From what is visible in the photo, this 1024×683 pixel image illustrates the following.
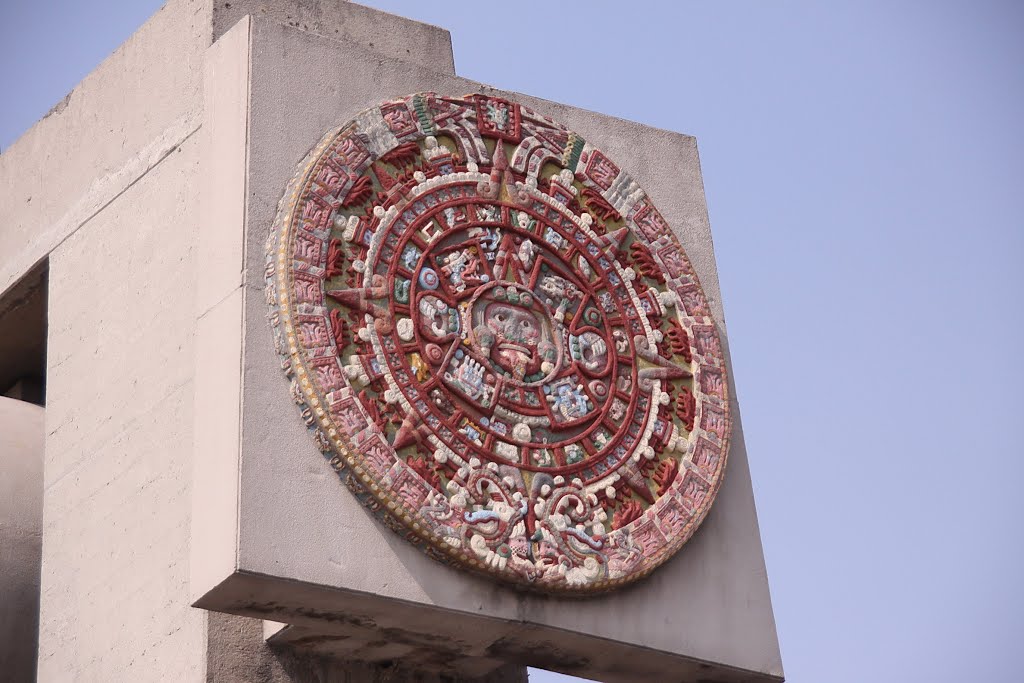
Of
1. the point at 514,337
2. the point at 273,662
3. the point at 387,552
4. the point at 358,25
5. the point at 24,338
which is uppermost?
the point at 358,25

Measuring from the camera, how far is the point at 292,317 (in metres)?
14.7

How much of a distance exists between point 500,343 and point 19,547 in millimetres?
4551

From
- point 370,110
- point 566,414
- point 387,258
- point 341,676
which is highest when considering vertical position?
point 370,110

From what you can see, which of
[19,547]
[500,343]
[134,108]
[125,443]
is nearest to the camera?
[500,343]

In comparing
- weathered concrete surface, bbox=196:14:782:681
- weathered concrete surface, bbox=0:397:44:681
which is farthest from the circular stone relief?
weathered concrete surface, bbox=0:397:44:681

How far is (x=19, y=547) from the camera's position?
1770 centimetres

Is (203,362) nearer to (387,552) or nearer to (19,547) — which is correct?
(387,552)

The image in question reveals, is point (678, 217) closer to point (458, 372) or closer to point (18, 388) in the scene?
point (458, 372)

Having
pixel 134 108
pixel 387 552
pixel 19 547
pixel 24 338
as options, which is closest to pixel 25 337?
pixel 24 338

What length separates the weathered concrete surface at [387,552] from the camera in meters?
14.1

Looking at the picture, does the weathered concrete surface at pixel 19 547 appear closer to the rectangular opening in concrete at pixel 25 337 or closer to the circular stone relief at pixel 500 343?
the rectangular opening in concrete at pixel 25 337

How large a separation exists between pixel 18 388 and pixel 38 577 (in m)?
2.85

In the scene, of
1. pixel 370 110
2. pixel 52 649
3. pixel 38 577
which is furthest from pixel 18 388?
pixel 370 110

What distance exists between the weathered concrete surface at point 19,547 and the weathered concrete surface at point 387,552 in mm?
3690
